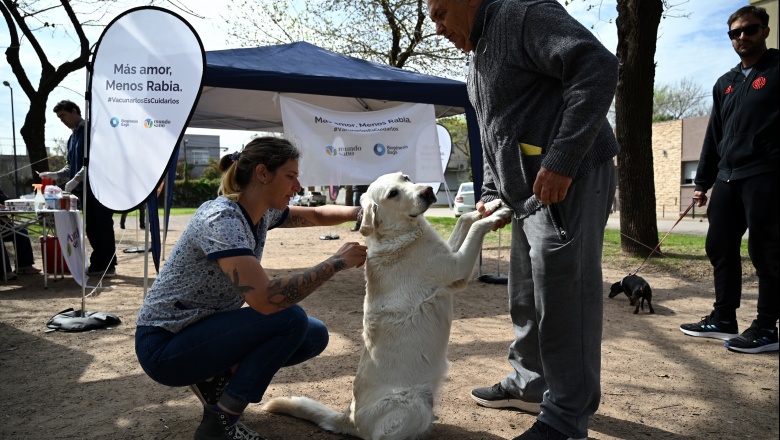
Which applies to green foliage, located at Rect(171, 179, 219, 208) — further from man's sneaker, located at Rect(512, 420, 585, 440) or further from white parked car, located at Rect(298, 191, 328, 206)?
man's sneaker, located at Rect(512, 420, 585, 440)

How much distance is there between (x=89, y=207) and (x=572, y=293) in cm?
670

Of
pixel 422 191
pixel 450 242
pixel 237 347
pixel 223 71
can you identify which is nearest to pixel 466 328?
pixel 450 242

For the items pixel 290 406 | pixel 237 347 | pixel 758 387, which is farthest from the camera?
pixel 758 387

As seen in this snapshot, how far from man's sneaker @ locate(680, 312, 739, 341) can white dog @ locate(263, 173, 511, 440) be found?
2619 millimetres

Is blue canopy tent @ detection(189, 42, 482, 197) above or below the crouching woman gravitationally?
above

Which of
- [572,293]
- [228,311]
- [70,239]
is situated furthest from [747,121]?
[70,239]

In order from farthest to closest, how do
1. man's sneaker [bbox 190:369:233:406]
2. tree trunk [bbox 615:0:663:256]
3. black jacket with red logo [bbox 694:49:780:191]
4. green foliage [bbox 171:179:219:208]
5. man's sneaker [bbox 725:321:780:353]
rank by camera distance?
green foliage [bbox 171:179:219:208] → tree trunk [bbox 615:0:663:256] → man's sneaker [bbox 725:321:780:353] → black jacket with red logo [bbox 694:49:780:191] → man's sneaker [bbox 190:369:233:406]

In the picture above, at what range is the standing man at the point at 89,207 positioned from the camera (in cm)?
647

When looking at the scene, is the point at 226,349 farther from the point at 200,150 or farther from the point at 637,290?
the point at 200,150

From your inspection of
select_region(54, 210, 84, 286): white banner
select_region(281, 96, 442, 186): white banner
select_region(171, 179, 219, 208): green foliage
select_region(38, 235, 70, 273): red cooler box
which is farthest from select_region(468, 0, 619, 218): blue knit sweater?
select_region(171, 179, 219, 208): green foliage

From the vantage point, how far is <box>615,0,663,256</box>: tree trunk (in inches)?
303

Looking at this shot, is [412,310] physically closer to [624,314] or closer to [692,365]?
[692,365]

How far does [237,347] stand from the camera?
2.22m

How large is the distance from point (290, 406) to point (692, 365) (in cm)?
271
